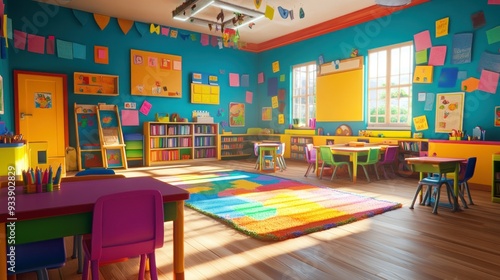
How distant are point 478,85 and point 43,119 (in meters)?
8.94

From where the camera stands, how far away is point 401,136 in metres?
6.88

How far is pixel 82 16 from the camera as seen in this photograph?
7.68 meters

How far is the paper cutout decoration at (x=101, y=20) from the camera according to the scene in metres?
7.86

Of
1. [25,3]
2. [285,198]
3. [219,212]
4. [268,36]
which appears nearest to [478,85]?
[285,198]

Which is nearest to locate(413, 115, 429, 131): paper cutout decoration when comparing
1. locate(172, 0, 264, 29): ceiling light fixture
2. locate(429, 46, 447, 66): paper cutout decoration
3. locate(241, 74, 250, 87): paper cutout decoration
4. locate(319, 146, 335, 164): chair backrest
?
locate(429, 46, 447, 66): paper cutout decoration

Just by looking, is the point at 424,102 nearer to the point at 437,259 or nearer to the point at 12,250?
the point at 437,259

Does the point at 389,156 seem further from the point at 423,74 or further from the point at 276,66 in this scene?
the point at 276,66

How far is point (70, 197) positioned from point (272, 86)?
917 cm

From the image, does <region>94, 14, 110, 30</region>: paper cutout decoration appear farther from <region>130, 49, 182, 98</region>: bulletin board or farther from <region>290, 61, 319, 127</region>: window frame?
<region>290, 61, 319, 127</region>: window frame

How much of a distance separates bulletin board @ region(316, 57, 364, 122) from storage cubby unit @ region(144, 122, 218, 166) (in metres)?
3.26

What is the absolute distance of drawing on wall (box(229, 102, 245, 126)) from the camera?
1032cm

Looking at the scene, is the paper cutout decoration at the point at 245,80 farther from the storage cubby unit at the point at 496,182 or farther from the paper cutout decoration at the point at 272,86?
the storage cubby unit at the point at 496,182

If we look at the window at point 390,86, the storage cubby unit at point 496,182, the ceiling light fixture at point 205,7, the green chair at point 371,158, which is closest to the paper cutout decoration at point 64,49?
the ceiling light fixture at point 205,7

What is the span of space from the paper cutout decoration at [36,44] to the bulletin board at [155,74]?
1.96 meters
